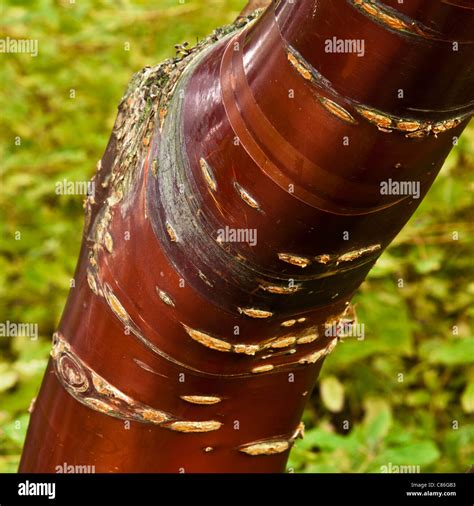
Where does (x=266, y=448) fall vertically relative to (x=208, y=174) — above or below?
below

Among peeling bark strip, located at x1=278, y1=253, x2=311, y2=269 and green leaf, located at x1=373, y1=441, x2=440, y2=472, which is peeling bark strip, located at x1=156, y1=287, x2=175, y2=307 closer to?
peeling bark strip, located at x1=278, y1=253, x2=311, y2=269

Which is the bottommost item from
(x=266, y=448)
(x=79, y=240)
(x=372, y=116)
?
(x=266, y=448)

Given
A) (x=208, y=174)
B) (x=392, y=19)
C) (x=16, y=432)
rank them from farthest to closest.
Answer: (x=16, y=432) < (x=208, y=174) < (x=392, y=19)

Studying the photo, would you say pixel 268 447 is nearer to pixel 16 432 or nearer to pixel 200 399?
pixel 200 399

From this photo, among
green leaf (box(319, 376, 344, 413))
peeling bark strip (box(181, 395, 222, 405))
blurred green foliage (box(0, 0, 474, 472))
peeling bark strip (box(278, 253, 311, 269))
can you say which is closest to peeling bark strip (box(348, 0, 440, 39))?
peeling bark strip (box(278, 253, 311, 269))

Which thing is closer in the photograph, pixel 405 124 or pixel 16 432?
pixel 405 124

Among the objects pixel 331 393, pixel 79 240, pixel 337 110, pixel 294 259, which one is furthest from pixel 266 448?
pixel 79 240
